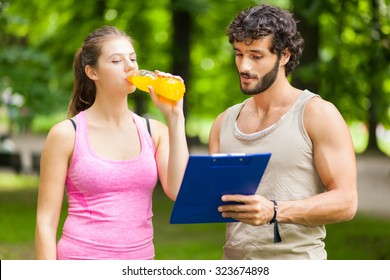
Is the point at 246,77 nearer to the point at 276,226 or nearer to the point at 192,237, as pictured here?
the point at 276,226

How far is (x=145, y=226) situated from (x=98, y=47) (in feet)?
2.46

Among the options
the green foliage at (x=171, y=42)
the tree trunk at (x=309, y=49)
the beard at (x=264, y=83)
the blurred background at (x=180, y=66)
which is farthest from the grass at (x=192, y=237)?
the beard at (x=264, y=83)

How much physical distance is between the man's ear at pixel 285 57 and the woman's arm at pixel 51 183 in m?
0.89

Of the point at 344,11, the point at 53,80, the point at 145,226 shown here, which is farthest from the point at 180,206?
the point at 53,80

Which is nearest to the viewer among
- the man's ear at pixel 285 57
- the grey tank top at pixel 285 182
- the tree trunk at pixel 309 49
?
the grey tank top at pixel 285 182

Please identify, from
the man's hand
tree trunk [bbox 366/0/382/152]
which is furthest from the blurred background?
the man's hand

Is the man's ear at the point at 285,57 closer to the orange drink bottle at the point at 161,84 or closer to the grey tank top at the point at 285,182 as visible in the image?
the grey tank top at the point at 285,182

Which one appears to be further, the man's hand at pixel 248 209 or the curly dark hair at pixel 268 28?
the curly dark hair at pixel 268 28

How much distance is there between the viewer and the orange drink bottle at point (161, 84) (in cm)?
300

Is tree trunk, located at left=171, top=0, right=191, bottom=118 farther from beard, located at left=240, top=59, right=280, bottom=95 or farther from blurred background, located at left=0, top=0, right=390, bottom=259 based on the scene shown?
beard, located at left=240, top=59, right=280, bottom=95

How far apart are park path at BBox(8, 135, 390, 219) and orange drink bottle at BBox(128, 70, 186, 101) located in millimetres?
8059

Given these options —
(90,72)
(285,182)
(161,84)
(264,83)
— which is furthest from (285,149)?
(90,72)

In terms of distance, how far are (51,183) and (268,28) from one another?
1.04 metres

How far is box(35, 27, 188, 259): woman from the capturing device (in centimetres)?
302
